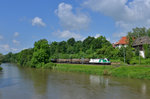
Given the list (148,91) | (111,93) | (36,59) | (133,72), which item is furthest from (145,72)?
(36,59)

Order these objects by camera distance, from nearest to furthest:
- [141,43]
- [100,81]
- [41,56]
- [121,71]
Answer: [100,81]
[121,71]
[141,43]
[41,56]

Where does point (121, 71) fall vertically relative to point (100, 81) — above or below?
above

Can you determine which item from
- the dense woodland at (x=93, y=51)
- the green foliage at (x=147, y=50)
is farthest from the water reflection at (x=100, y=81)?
the green foliage at (x=147, y=50)

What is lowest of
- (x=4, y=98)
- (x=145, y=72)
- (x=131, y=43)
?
(x=4, y=98)

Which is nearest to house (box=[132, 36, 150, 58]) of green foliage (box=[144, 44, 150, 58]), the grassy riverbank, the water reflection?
green foliage (box=[144, 44, 150, 58])

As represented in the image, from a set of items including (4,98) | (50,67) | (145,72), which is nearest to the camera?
(4,98)

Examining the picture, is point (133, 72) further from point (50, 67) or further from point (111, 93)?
point (50, 67)

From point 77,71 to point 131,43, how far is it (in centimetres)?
2903

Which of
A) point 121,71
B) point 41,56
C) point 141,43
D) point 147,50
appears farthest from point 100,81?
point 41,56

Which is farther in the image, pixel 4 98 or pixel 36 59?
pixel 36 59

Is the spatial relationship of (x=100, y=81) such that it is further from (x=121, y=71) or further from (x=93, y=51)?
(x=93, y=51)

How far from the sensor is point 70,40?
107 metres

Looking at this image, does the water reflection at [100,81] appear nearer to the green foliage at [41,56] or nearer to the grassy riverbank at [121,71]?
the grassy riverbank at [121,71]

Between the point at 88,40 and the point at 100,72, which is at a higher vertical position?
the point at 88,40
